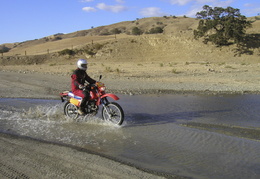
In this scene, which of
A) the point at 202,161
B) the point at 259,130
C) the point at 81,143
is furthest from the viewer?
the point at 259,130

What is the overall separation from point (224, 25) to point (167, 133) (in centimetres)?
3509

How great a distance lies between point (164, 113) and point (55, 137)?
13.2 feet

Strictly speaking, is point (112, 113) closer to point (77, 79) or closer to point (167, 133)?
point (77, 79)

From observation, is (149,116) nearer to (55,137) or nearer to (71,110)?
(71,110)

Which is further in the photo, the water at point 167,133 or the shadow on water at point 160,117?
the shadow on water at point 160,117

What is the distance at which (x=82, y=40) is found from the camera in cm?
7256

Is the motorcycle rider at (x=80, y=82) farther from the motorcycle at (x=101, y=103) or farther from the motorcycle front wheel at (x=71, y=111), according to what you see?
the motorcycle front wheel at (x=71, y=111)

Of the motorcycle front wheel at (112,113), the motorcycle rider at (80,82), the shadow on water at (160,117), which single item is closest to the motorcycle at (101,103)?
the motorcycle front wheel at (112,113)

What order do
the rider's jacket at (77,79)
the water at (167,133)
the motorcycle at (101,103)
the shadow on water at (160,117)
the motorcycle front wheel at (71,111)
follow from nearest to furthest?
the water at (167,133) → the motorcycle at (101,103) → the rider's jacket at (77,79) → the shadow on water at (160,117) → the motorcycle front wheel at (71,111)

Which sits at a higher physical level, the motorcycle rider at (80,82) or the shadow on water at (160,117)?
the motorcycle rider at (80,82)

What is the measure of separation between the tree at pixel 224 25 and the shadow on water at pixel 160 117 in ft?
101

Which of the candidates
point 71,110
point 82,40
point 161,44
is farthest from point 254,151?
point 82,40

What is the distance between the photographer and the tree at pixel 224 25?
122 feet

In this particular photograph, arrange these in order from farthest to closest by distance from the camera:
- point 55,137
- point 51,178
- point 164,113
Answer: point 164,113 < point 55,137 < point 51,178
